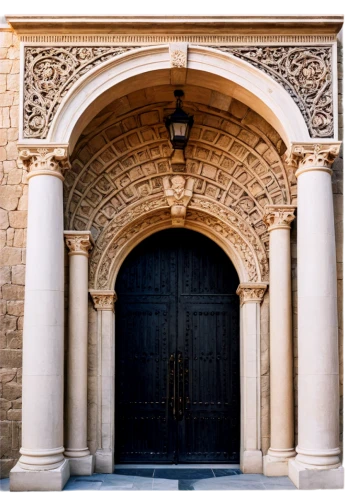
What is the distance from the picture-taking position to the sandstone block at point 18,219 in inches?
331

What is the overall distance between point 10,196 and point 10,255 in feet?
2.49

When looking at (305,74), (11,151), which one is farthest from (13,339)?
(305,74)

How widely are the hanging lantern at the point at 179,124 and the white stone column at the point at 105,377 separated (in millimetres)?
2197

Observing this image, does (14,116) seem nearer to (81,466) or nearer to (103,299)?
(103,299)

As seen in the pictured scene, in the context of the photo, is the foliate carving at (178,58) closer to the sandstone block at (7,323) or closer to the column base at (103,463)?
the sandstone block at (7,323)

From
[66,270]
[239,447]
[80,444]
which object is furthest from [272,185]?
[80,444]

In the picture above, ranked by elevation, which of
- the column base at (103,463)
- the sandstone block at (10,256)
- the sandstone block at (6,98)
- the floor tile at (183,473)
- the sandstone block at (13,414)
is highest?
the sandstone block at (6,98)

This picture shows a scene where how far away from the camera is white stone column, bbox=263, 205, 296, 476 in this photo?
8242mm

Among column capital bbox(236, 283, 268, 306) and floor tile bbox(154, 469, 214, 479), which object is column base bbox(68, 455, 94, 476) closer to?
floor tile bbox(154, 469, 214, 479)

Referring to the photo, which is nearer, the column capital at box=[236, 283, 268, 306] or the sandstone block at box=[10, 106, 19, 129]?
the sandstone block at box=[10, 106, 19, 129]

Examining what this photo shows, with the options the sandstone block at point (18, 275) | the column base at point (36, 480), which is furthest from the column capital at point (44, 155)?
the column base at point (36, 480)

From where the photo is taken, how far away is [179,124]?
8.52 m

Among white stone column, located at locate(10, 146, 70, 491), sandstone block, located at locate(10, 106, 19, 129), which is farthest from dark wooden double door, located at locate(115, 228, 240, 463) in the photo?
sandstone block, located at locate(10, 106, 19, 129)

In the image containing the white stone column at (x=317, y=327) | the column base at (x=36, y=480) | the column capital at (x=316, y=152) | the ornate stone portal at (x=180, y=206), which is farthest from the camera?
the column capital at (x=316, y=152)
